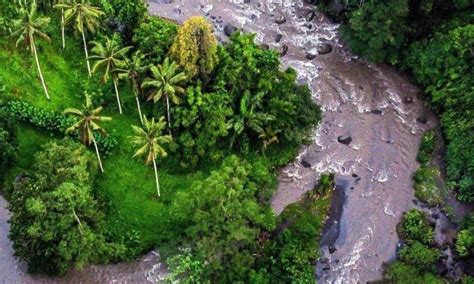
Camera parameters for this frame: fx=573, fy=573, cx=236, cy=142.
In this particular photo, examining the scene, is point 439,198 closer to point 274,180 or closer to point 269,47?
point 274,180

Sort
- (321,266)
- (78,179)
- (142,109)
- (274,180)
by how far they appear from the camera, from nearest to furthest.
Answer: (78,179) < (321,266) < (274,180) < (142,109)

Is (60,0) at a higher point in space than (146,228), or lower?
higher

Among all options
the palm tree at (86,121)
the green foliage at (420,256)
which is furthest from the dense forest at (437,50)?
the palm tree at (86,121)

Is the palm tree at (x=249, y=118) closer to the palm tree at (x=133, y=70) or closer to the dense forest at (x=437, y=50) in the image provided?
the palm tree at (x=133, y=70)

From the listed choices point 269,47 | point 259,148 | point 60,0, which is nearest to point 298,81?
point 269,47

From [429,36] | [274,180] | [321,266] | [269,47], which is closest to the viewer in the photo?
[321,266]

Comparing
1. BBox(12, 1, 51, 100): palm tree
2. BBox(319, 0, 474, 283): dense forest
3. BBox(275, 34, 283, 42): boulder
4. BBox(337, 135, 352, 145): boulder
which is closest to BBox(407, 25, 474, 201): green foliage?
BBox(319, 0, 474, 283): dense forest

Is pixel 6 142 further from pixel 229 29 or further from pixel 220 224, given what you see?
pixel 229 29

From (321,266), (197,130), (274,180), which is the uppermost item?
(197,130)
